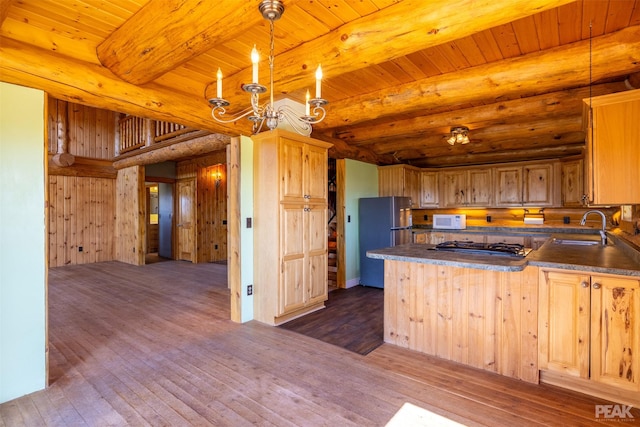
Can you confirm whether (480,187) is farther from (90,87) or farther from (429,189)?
(90,87)

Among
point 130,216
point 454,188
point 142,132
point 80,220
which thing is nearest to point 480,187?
point 454,188

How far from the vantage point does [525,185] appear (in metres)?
5.81

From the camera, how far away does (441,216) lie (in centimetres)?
638

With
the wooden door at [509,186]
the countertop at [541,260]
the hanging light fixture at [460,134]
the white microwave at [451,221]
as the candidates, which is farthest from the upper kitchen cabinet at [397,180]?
the countertop at [541,260]

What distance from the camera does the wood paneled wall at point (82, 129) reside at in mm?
7430

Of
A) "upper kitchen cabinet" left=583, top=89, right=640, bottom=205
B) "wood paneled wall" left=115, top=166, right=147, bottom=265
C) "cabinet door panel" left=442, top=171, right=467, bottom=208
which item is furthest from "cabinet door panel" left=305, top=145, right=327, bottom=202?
"wood paneled wall" left=115, top=166, right=147, bottom=265

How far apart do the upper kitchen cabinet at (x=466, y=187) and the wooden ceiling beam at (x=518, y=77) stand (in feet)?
11.5

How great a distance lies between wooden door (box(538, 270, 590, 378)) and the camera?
2.24 metres

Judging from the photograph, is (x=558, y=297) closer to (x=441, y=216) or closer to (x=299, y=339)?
(x=299, y=339)

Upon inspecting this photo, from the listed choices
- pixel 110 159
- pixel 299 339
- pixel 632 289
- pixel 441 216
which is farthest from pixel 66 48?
pixel 110 159

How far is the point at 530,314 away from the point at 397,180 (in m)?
4.01

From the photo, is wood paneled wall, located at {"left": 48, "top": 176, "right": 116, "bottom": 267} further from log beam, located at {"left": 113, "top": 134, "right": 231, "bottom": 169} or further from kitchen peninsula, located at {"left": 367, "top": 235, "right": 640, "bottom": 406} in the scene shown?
kitchen peninsula, located at {"left": 367, "top": 235, "right": 640, "bottom": 406}

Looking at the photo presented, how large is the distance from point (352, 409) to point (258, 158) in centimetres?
280

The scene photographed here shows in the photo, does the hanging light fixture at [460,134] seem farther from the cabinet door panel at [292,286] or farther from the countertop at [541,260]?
the cabinet door panel at [292,286]
